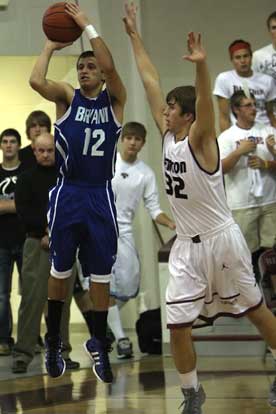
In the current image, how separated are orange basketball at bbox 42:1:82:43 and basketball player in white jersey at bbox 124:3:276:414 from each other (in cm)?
68

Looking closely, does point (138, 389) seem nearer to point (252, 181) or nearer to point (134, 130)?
point (252, 181)

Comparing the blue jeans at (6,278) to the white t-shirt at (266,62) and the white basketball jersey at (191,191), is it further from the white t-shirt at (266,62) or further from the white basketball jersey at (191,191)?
the white basketball jersey at (191,191)

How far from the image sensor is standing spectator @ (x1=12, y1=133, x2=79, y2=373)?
752 centimetres

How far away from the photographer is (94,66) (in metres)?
5.85

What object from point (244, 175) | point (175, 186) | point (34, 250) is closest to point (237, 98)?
point (244, 175)

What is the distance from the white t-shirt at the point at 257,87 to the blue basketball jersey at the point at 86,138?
8.09ft

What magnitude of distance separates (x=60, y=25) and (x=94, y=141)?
0.70 meters

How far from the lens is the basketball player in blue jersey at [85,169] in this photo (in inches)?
231

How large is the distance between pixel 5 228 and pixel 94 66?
2785 millimetres

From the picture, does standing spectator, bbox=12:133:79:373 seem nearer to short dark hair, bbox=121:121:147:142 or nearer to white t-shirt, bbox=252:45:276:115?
short dark hair, bbox=121:121:147:142

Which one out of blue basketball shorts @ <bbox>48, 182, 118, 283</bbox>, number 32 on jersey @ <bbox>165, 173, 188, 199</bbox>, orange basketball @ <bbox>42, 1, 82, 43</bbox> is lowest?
blue basketball shorts @ <bbox>48, 182, 118, 283</bbox>

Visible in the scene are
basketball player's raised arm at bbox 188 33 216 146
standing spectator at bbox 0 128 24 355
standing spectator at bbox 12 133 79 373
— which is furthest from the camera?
standing spectator at bbox 0 128 24 355

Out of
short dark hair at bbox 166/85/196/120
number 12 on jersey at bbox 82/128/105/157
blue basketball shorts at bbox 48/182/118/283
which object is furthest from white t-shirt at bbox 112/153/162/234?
short dark hair at bbox 166/85/196/120

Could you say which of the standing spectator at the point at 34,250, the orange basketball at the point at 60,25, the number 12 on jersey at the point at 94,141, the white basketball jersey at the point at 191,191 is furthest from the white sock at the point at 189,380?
the standing spectator at the point at 34,250
